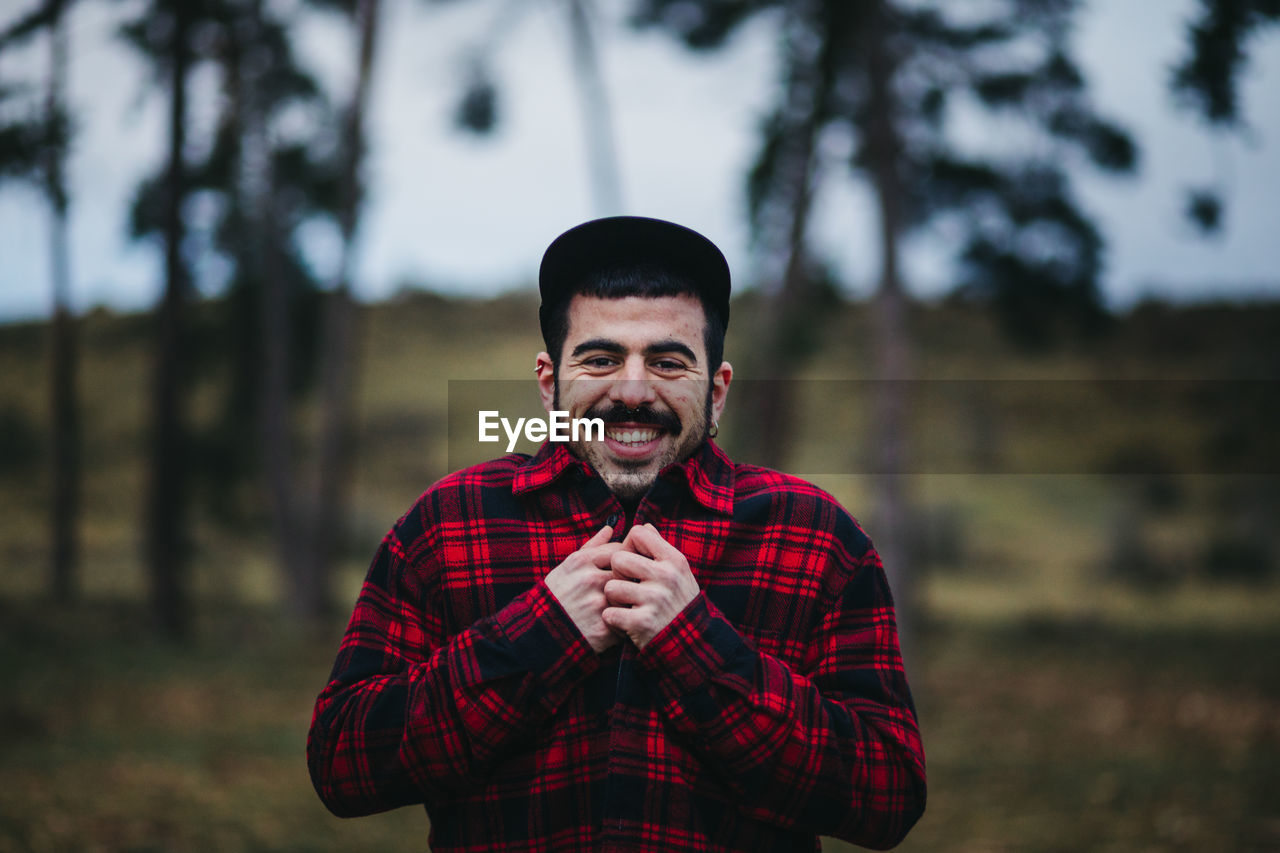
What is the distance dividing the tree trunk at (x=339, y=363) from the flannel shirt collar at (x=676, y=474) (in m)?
13.2

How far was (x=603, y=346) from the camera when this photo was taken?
1.84 meters

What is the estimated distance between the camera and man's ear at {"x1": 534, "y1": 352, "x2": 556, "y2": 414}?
1.97m

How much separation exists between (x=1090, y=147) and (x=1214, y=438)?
8062 mm

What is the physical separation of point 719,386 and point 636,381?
25 cm

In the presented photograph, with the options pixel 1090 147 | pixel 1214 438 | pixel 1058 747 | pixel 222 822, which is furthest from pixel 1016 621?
pixel 222 822

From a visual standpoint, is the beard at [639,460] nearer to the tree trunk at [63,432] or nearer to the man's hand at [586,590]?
the man's hand at [586,590]

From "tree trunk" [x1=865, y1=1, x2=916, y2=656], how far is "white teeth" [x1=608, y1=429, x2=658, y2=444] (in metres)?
7.90

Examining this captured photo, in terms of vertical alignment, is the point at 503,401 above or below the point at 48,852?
above

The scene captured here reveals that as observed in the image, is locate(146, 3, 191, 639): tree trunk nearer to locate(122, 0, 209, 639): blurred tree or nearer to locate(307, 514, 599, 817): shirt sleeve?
locate(122, 0, 209, 639): blurred tree

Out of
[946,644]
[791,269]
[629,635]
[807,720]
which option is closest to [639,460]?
[629,635]

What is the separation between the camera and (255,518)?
58.7 feet

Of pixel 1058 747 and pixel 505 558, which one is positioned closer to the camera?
pixel 505 558

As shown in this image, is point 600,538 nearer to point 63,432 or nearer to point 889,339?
point 889,339

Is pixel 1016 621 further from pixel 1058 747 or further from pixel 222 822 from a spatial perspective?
pixel 222 822
